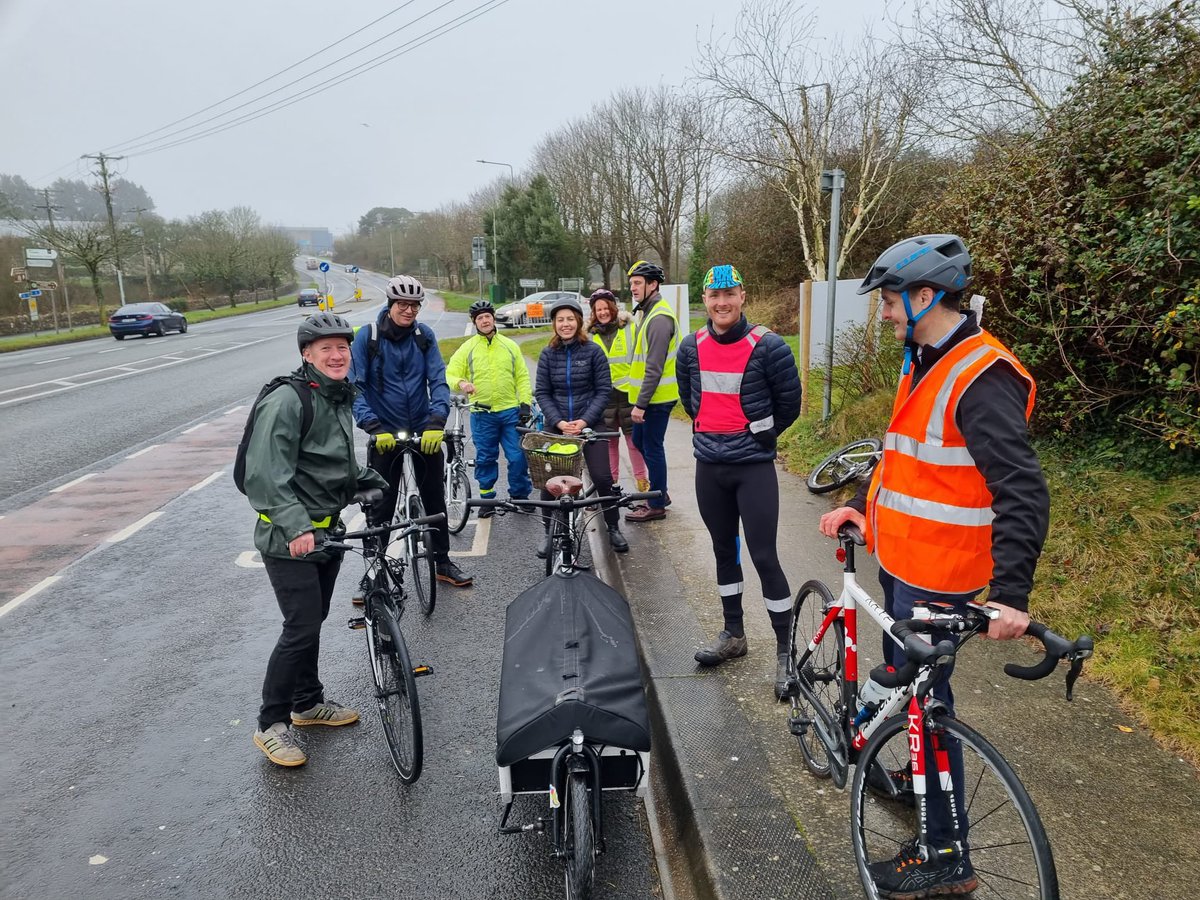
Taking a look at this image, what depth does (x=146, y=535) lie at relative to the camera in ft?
22.9

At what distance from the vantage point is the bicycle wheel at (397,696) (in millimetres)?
3338

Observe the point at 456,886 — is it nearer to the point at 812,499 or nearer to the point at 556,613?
the point at 556,613

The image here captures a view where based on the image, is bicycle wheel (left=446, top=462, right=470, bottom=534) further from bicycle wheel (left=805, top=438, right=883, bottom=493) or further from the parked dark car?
the parked dark car

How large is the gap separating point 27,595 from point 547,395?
13.7 ft

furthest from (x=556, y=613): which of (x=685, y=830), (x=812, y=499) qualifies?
(x=812, y=499)

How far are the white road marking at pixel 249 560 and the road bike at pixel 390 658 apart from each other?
9.10 ft

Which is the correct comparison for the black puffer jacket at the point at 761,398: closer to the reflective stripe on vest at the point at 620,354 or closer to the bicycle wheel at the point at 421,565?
the bicycle wheel at the point at 421,565

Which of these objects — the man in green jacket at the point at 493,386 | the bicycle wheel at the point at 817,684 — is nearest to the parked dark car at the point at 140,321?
the man in green jacket at the point at 493,386

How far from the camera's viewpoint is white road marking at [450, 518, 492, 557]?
6.53m

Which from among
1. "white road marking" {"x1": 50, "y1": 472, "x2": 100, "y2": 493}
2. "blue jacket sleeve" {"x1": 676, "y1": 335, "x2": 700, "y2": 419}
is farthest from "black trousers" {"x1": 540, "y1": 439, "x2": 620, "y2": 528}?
"white road marking" {"x1": 50, "y1": 472, "x2": 100, "y2": 493}

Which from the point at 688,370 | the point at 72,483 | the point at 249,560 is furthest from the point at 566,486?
the point at 72,483

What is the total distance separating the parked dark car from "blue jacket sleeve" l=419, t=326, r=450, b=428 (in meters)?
33.1

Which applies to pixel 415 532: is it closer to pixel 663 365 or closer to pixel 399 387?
pixel 399 387

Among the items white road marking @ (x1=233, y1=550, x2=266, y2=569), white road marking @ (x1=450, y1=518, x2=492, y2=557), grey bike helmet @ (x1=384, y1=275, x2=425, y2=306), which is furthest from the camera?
white road marking @ (x1=450, y1=518, x2=492, y2=557)
